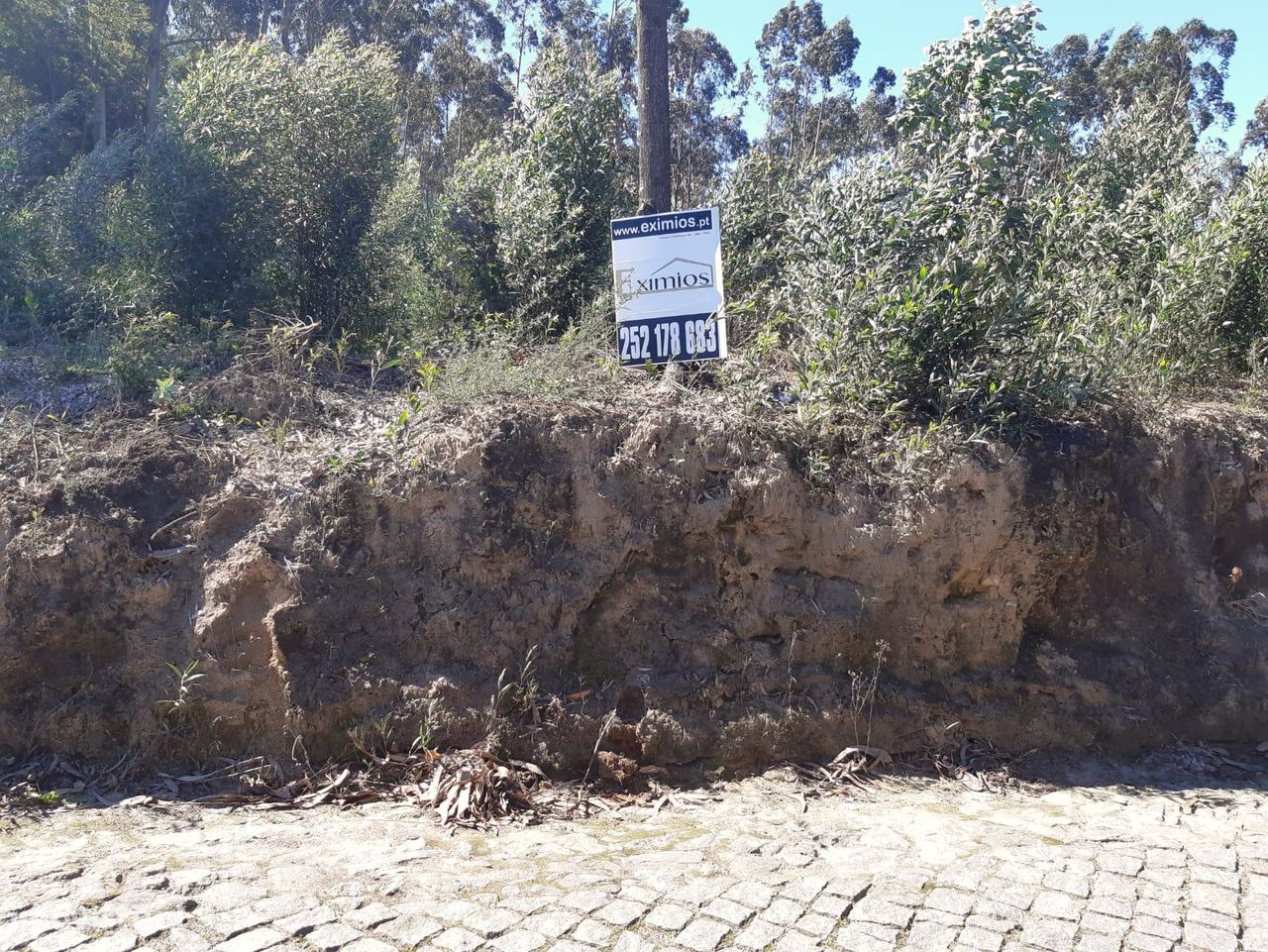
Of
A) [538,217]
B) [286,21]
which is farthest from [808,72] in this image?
[538,217]

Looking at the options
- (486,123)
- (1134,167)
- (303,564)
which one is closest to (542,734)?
(303,564)

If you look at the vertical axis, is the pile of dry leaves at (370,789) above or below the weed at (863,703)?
below

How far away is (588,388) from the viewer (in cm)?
631

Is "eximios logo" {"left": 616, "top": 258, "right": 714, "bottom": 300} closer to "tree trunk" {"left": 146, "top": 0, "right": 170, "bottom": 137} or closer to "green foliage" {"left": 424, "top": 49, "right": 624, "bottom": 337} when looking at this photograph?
"green foliage" {"left": 424, "top": 49, "right": 624, "bottom": 337}

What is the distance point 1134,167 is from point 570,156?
5456 mm

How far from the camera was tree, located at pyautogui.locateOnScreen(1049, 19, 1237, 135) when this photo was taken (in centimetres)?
2234

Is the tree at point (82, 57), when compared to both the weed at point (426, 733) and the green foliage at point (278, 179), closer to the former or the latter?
the green foliage at point (278, 179)

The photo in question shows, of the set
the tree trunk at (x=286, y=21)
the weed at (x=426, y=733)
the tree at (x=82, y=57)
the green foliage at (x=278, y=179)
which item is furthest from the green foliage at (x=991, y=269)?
the tree trunk at (x=286, y=21)

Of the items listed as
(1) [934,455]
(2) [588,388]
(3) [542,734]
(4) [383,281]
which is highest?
(4) [383,281]

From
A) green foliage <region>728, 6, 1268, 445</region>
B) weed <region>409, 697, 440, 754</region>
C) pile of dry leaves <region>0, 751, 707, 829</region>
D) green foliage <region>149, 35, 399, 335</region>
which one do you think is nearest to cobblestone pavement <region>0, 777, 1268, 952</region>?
pile of dry leaves <region>0, 751, 707, 829</region>

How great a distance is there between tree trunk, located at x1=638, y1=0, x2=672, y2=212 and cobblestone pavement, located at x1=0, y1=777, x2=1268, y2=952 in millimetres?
5480

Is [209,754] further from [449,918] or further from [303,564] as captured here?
[449,918]

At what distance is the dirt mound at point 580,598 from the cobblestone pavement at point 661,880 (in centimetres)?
59

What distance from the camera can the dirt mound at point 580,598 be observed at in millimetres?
5270
